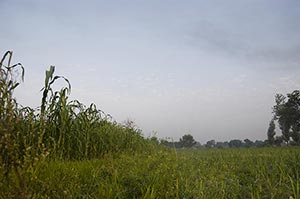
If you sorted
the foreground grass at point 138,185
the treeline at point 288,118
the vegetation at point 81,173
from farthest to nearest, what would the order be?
1. the treeline at point 288,118
2. the foreground grass at point 138,185
3. the vegetation at point 81,173

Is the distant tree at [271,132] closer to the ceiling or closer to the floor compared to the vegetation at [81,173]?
closer to the ceiling

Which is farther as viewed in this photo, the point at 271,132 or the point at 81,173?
the point at 271,132

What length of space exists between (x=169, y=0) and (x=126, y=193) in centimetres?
629

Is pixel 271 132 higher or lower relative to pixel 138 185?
higher

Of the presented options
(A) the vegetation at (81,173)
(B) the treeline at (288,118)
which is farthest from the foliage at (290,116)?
(A) the vegetation at (81,173)

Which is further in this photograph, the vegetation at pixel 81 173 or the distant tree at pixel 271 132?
the distant tree at pixel 271 132

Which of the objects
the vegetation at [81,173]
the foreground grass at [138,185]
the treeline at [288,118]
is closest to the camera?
the vegetation at [81,173]

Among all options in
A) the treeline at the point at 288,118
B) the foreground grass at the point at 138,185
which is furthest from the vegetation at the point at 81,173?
the treeline at the point at 288,118

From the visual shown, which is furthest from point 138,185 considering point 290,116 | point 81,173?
point 290,116

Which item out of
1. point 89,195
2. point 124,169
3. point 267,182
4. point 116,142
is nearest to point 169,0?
point 116,142

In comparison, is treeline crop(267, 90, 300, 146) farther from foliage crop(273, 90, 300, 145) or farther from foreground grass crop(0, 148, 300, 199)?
foreground grass crop(0, 148, 300, 199)

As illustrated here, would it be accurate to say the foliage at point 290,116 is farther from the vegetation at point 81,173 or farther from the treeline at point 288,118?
the vegetation at point 81,173

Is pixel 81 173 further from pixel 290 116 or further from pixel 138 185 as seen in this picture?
pixel 290 116

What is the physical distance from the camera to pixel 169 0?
329 inches
